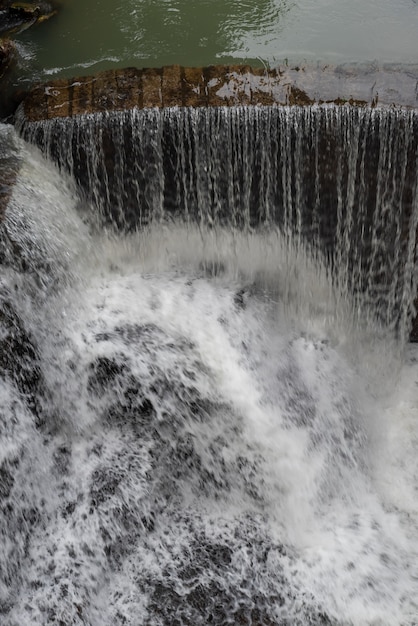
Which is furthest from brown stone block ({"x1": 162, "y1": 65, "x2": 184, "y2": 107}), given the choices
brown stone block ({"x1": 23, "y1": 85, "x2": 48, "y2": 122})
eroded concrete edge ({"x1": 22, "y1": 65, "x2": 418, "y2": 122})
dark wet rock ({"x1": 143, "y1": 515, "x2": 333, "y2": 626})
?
Result: dark wet rock ({"x1": 143, "y1": 515, "x2": 333, "y2": 626})

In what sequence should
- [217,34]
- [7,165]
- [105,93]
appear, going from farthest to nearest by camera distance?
[217,34] < [105,93] < [7,165]

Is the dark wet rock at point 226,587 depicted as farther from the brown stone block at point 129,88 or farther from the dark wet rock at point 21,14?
the dark wet rock at point 21,14

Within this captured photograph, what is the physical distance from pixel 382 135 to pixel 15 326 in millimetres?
2552

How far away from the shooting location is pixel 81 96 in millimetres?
4242

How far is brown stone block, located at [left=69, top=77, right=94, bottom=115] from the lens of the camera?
4.17 m

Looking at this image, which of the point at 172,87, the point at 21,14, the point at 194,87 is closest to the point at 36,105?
the point at 172,87

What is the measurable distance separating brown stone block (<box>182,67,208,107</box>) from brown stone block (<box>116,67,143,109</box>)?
32cm

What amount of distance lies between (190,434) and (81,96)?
2.46 metres

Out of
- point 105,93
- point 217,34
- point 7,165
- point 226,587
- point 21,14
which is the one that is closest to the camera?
point 226,587

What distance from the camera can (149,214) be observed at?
436 centimetres

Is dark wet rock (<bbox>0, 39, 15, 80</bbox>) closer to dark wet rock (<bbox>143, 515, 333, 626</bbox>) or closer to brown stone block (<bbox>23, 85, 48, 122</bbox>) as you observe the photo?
brown stone block (<bbox>23, 85, 48, 122</bbox>)

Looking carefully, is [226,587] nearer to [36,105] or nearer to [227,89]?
[227,89]

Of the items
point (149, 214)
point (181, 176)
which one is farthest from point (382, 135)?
point (149, 214)

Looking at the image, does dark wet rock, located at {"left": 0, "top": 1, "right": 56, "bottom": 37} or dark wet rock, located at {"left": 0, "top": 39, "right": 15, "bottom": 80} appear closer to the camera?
dark wet rock, located at {"left": 0, "top": 39, "right": 15, "bottom": 80}
